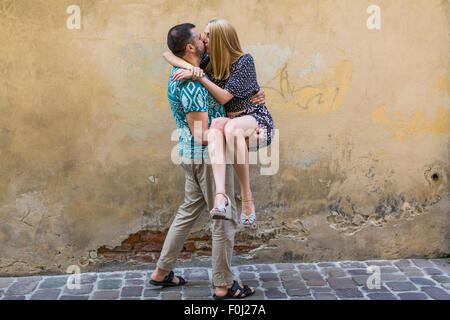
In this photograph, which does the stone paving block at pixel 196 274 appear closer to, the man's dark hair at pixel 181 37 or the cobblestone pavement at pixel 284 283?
the cobblestone pavement at pixel 284 283

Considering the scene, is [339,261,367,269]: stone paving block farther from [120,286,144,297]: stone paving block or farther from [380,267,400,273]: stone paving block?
[120,286,144,297]: stone paving block

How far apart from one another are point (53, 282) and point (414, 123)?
135 inches

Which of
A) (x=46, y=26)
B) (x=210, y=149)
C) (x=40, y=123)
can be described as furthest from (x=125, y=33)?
(x=210, y=149)

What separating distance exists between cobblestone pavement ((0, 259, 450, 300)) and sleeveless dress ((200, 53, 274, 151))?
3.90 ft

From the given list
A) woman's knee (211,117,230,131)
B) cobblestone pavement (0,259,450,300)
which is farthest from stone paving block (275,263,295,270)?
woman's knee (211,117,230,131)

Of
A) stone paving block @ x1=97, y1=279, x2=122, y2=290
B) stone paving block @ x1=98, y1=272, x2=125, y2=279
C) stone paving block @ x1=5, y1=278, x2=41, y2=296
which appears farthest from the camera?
stone paving block @ x1=98, y1=272, x2=125, y2=279

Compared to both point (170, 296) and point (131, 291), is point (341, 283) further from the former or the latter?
point (131, 291)

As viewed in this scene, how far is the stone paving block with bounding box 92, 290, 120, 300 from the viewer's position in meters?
4.32

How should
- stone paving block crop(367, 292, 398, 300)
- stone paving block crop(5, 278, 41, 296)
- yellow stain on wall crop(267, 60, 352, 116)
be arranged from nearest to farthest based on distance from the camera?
stone paving block crop(367, 292, 398, 300), stone paving block crop(5, 278, 41, 296), yellow stain on wall crop(267, 60, 352, 116)

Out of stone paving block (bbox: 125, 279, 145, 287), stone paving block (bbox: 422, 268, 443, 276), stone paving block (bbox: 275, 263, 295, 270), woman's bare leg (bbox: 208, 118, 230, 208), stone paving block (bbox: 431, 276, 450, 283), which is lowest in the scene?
stone paving block (bbox: 125, 279, 145, 287)

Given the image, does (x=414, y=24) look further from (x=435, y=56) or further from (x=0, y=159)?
(x=0, y=159)

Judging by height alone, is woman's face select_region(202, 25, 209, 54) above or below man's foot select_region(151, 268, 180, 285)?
above

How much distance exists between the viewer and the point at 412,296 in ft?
14.0

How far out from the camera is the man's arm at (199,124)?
156 inches
